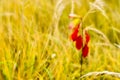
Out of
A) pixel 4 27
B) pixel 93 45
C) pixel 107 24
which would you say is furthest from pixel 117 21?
pixel 4 27

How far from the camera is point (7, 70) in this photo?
78.8 inches

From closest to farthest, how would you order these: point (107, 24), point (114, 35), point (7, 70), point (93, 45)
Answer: point (7, 70) → point (93, 45) → point (114, 35) → point (107, 24)

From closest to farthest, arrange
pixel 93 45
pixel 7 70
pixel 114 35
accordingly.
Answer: pixel 7 70
pixel 93 45
pixel 114 35

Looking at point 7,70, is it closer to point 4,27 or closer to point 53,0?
point 4,27

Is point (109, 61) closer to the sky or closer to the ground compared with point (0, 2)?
closer to the ground

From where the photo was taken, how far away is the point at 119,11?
3.07 metres

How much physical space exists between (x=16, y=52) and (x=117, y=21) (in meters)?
0.89

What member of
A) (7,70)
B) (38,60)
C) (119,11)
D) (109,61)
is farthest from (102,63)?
(119,11)

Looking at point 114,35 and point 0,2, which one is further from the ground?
point 0,2

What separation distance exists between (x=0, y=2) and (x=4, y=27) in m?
0.37

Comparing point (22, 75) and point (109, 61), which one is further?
point (109, 61)

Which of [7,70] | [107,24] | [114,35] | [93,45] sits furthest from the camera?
[107,24]

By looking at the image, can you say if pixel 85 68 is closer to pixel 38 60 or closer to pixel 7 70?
pixel 38 60

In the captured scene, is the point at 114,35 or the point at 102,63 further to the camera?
the point at 114,35
